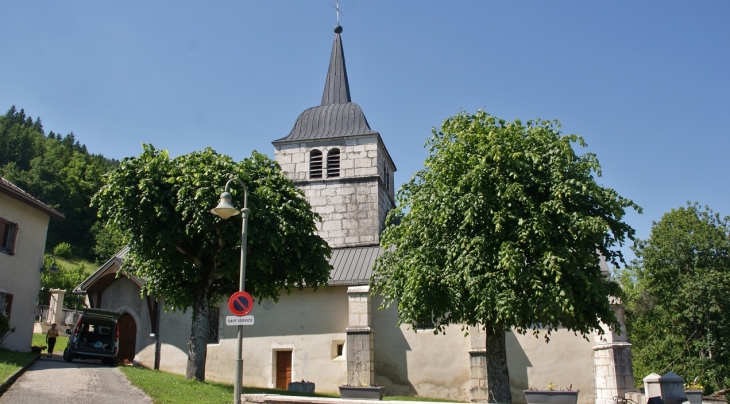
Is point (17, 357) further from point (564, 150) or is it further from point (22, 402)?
point (564, 150)

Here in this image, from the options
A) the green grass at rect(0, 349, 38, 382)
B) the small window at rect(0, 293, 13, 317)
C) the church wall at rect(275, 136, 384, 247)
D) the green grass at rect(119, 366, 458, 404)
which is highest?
the church wall at rect(275, 136, 384, 247)

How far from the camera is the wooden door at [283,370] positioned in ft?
80.8

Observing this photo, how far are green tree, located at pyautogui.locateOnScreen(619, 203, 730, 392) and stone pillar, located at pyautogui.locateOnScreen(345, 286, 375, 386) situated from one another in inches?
756

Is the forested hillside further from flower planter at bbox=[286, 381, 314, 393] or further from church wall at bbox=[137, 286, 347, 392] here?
flower planter at bbox=[286, 381, 314, 393]

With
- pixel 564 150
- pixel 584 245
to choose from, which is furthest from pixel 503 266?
pixel 564 150

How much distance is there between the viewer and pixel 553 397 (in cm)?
1691

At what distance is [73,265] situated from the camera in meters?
73.4

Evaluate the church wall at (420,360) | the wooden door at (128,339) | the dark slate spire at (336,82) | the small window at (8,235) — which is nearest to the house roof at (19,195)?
the small window at (8,235)

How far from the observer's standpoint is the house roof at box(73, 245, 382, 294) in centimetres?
2436

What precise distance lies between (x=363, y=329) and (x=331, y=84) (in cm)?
1564

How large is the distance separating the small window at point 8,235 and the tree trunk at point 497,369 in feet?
54.3

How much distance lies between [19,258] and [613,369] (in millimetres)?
20907

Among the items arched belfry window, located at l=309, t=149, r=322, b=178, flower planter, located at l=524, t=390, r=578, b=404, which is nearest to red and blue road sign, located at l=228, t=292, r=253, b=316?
flower planter, located at l=524, t=390, r=578, b=404

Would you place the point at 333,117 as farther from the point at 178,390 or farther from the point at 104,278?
the point at 178,390
